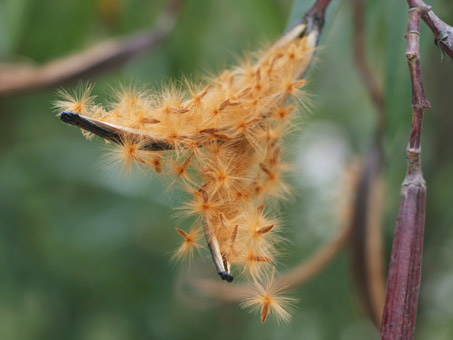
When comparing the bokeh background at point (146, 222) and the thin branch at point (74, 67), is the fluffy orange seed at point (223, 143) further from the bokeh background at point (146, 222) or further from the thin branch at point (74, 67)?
the bokeh background at point (146, 222)

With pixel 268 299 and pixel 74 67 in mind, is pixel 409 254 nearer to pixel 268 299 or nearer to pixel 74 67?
pixel 268 299

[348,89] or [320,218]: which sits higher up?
[348,89]

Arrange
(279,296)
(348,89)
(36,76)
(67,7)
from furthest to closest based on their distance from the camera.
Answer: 1. (348,89)
2. (67,7)
3. (36,76)
4. (279,296)

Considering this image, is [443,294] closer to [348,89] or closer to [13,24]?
[348,89]

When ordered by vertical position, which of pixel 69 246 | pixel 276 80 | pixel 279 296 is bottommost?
pixel 279 296

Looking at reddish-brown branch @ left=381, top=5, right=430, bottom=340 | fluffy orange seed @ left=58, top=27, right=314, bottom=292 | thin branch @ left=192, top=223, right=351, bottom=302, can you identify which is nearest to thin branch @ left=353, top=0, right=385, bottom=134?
thin branch @ left=192, top=223, right=351, bottom=302

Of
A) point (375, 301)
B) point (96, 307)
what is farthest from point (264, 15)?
point (96, 307)

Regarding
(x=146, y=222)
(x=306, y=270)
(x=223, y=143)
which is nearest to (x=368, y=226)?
(x=306, y=270)
